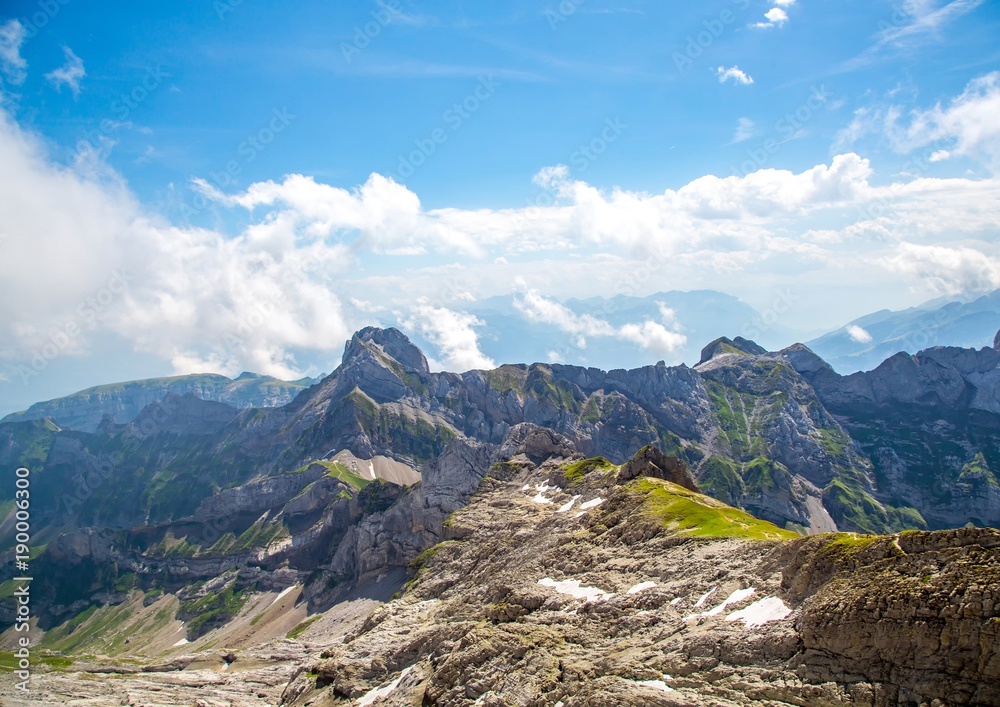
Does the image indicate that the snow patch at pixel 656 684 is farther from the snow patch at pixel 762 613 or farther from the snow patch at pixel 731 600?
the snow patch at pixel 731 600

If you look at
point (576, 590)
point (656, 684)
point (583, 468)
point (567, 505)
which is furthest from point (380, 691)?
point (583, 468)

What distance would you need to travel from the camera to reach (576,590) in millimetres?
63031

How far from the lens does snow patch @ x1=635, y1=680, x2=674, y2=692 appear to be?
3915 centimetres

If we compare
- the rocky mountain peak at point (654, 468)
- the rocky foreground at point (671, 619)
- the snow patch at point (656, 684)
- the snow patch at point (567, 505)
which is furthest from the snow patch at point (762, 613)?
the snow patch at point (567, 505)

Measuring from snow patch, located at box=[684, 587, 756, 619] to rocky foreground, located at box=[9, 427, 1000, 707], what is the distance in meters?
0.17

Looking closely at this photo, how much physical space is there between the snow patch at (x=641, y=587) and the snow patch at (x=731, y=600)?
355 inches

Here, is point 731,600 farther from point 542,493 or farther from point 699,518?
point 542,493

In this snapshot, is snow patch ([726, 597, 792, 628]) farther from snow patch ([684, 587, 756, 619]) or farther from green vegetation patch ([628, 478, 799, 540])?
green vegetation patch ([628, 478, 799, 540])

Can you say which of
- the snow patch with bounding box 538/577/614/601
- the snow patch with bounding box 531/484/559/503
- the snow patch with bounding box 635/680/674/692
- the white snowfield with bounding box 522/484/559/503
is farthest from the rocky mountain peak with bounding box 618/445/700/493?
the snow patch with bounding box 635/680/674/692

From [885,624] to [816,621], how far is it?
4113mm

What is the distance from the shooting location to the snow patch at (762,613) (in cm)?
3994

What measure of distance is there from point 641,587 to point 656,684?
16.6 meters

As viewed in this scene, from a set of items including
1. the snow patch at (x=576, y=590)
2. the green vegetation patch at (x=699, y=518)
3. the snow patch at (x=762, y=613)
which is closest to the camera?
the snow patch at (x=762, y=613)

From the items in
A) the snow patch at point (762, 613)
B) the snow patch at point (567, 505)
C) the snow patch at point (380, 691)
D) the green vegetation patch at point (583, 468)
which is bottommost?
Answer: the snow patch at point (380, 691)
